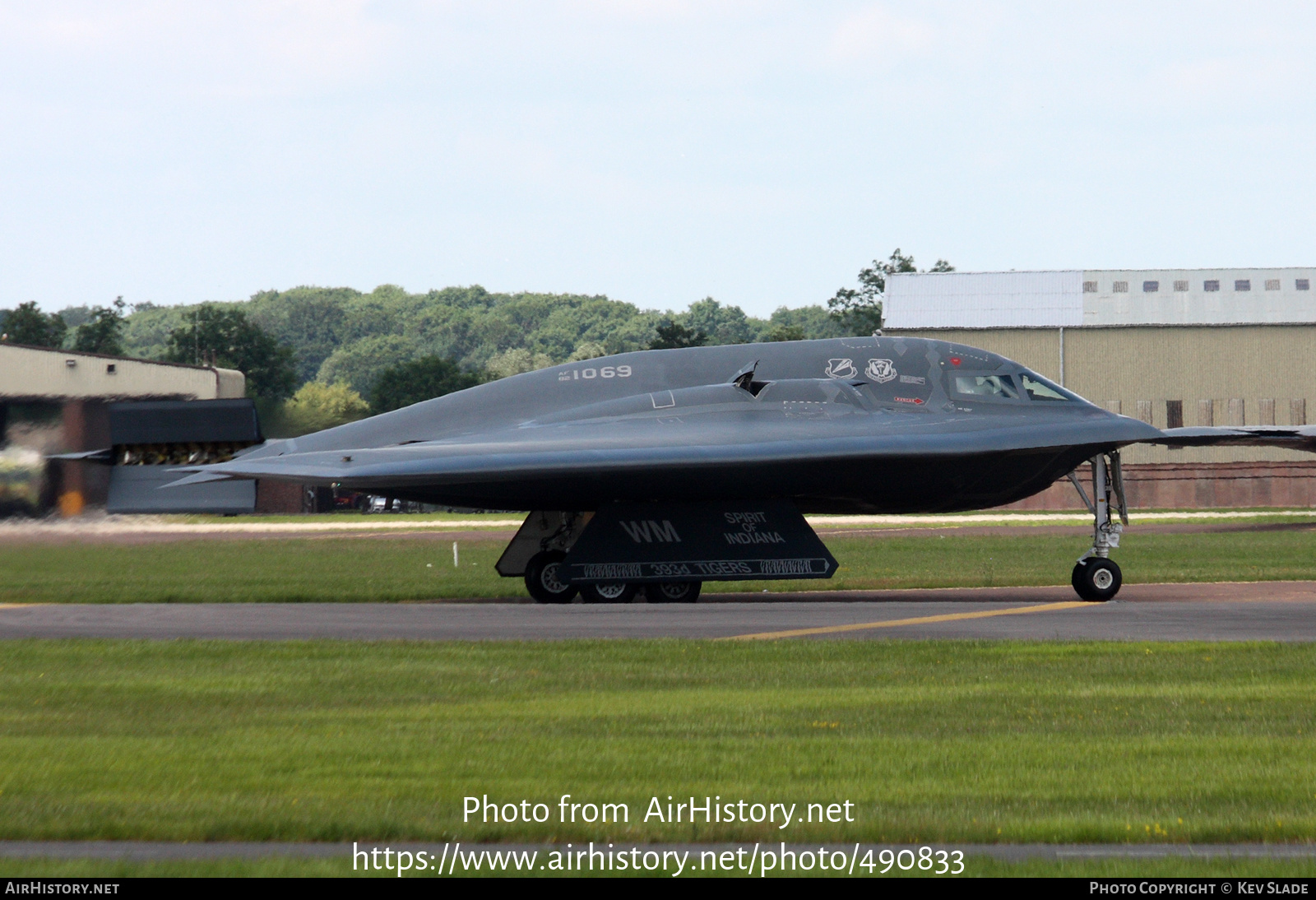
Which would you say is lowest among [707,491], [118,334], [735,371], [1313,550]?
[1313,550]

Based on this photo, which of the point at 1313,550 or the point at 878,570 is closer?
the point at 878,570

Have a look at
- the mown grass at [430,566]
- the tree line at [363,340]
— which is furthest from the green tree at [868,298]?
A: the mown grass at [430,566]

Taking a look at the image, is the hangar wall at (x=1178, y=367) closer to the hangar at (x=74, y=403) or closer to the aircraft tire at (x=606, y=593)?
the aircraft tire at (x=606, y=593)

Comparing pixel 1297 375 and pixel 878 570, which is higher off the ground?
pixel 1297 375

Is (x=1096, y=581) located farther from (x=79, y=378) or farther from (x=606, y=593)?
(x=79, y=378)

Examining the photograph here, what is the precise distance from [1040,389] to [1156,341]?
48020 millimetres

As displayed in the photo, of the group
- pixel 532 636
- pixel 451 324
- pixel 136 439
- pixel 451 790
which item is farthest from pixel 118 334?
pixel 451 790

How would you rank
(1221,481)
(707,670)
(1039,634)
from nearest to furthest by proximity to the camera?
(707,670)
(1039,634)
(1221,481)

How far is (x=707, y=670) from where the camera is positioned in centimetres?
1337

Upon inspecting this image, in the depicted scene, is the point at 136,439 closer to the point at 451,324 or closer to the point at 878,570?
the point at 878,570

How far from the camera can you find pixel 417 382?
334 ft

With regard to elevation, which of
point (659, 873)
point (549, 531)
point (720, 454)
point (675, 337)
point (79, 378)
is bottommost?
point (659, 873)

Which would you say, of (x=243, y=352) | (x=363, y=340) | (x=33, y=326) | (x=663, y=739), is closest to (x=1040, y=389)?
(x=663, y=739)
